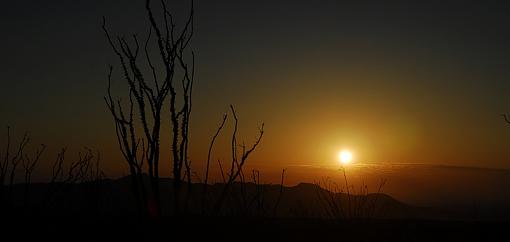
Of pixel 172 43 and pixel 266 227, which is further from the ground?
pixel 172 43

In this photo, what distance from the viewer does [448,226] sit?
4.36m

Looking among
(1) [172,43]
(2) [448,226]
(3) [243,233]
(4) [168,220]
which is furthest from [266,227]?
(1) [172,43]

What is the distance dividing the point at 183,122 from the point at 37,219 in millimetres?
1703

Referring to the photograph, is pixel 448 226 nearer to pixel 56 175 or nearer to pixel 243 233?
pixel 243 233

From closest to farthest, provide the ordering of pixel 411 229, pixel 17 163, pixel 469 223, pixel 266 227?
pixel 266 227
pixel 411 229
pixel 469 223
pixel 17 163

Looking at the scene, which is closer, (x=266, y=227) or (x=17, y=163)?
(x=266, y=227)

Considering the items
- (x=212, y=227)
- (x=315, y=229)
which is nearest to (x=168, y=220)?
(x=212, y=227)

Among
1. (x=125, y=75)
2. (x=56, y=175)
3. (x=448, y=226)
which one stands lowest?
(x=448, y=226)

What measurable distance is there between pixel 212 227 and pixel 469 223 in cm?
220

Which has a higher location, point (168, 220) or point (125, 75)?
point (125, 75)

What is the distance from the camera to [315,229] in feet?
13.1

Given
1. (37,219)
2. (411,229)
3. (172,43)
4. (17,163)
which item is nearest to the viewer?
(37,219)

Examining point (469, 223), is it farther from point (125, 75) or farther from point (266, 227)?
point (125, 75)

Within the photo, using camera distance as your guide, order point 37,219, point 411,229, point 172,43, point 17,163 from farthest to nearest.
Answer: point 17,163
point 172,43
point 411,229
point 37,219
